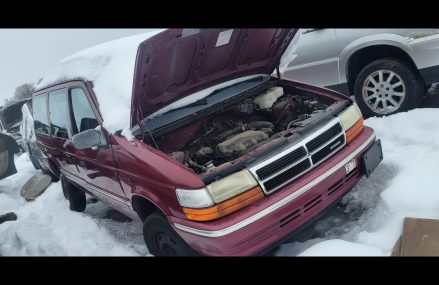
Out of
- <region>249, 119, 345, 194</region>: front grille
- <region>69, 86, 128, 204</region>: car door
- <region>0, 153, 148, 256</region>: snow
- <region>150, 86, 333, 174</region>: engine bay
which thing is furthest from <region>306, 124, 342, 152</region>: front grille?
<region>0, 153, 148, 256</region>: snow

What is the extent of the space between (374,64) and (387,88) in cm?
33

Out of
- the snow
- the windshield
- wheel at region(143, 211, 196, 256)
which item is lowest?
the snow

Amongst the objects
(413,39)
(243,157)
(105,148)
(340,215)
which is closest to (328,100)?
(340,215)

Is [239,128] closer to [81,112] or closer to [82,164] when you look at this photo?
[81,112]

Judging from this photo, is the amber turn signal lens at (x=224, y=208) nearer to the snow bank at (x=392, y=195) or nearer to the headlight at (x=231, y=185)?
the headlight at (x=231, y=185)

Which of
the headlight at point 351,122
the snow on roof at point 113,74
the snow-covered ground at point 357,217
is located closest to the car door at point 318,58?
the snow-covered ground at point 357,217

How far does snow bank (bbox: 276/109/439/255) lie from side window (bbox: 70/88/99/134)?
2.02 metres

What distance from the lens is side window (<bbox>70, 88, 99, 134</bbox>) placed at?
361 centimetres

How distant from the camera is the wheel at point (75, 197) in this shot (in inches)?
196

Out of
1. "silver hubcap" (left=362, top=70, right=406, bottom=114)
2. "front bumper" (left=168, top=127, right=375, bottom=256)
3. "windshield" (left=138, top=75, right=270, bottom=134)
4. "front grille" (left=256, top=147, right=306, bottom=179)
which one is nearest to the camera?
"front bumper" (left=168, top=127, right=375, bottom=256)

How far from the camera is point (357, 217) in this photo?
11.0 ft

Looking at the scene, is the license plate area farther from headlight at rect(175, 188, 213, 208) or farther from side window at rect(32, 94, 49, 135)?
side window at rect(32, 94, 49, 135)

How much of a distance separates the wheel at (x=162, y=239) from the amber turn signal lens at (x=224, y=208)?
30 cm
